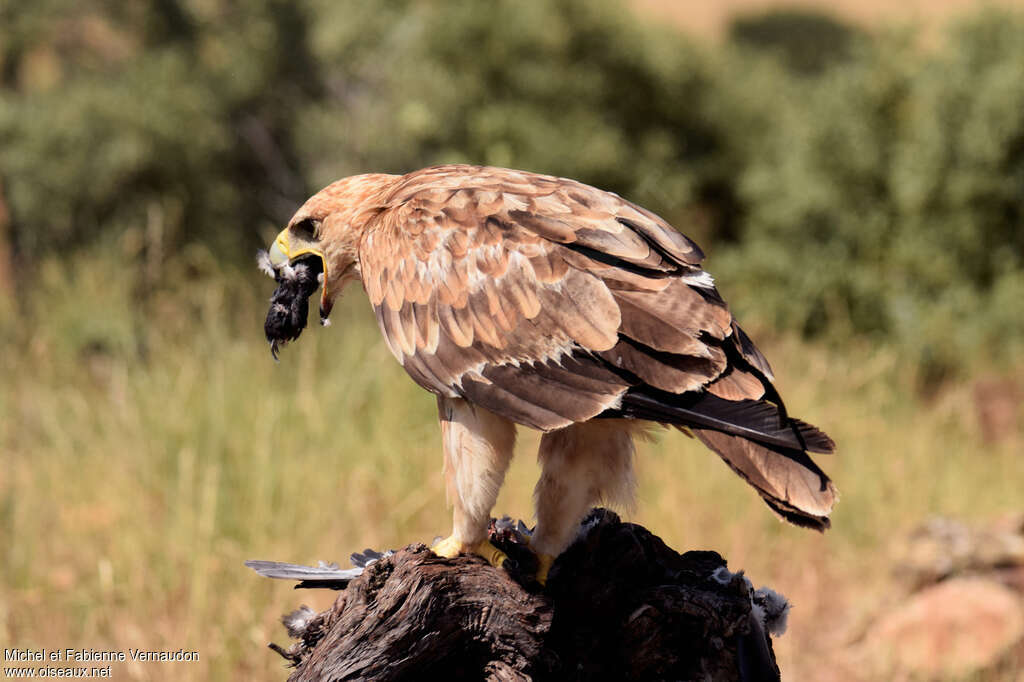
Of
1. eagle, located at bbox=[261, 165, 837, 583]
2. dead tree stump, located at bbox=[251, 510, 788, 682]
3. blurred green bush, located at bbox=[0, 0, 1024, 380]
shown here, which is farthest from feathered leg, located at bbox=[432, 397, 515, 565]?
blurred green bush, located at bbox=[0, 0, 1024, 380]

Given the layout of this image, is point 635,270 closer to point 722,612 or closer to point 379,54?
point 722,612

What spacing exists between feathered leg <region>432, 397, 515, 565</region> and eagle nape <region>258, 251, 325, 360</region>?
0.68 m

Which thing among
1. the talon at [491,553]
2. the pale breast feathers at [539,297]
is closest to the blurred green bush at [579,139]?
the pale breast feathers at [539,297]

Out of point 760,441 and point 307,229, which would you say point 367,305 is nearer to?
point 307,229

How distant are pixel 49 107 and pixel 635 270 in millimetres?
10057

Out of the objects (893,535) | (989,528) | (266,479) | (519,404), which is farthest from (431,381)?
(893,535)

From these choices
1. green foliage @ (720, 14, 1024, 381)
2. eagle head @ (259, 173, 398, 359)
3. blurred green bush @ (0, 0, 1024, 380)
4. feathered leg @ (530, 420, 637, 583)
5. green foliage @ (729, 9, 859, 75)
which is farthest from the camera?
green foliage @ (729, 9, 859, 75)

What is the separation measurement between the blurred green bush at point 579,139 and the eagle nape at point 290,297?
6.03 meters

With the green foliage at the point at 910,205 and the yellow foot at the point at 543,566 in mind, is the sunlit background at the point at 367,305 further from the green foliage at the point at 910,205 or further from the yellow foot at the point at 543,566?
the yellow foot at the point at 543,566

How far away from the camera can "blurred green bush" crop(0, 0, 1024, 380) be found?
10422 millimetres

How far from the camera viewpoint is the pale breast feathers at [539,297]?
2.76 meters

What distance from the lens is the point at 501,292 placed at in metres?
2.95

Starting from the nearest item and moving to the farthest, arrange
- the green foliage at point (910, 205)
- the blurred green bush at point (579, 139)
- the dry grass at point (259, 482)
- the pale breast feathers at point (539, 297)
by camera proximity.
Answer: the pale breast feathers at point (539, 297), the dry grass at point (259, 482), the green foliage at point (910, 205), the blurred green bush at point (579, 139)

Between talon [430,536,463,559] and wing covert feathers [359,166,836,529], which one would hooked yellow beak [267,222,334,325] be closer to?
wing covert feathers [359,166,836,529]
